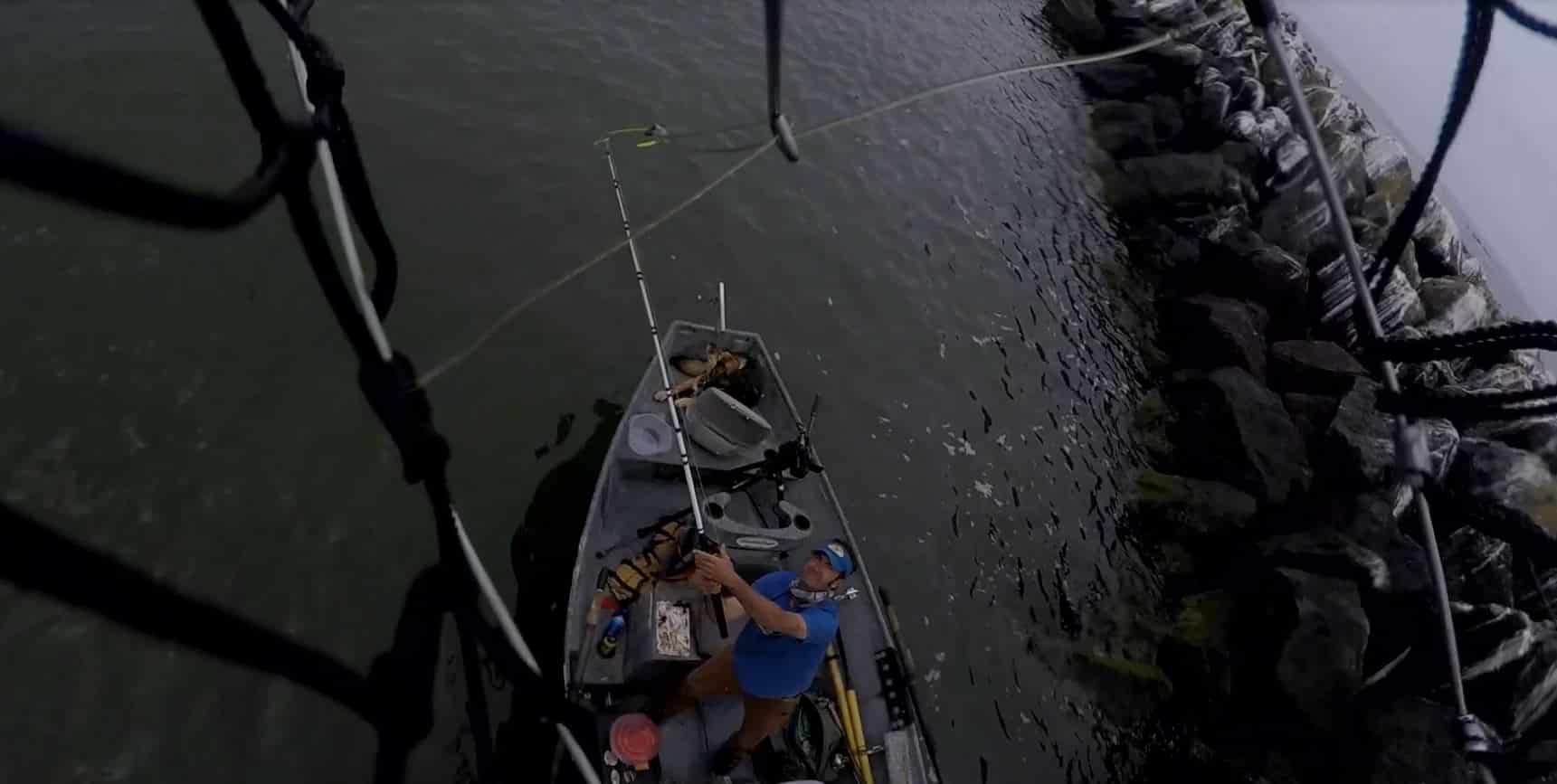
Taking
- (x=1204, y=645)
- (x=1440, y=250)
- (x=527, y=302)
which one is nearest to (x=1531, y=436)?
(x=1440, y=250)

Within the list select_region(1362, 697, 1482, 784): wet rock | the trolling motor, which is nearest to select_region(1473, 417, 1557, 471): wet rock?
select_region(1362, 697, 1482, 784): wet rock

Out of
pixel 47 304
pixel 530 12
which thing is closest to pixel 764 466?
pixel 47 304

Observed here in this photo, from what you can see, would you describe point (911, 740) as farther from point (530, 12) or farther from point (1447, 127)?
point (530, 12)

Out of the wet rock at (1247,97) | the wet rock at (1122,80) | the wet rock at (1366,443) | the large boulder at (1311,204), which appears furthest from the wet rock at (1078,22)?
the wet rock at (1366,443)

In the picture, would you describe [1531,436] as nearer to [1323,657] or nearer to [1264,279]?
[1264,279]

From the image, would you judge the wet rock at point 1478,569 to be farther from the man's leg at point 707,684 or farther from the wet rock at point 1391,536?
the man's leg at point 707,684

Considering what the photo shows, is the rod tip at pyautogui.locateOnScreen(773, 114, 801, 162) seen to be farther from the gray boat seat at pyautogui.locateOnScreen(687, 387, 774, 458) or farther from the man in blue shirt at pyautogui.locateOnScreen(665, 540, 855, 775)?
the gray boat seat at pyautogui.locateOnScreen(687, 387, 774, 458)
